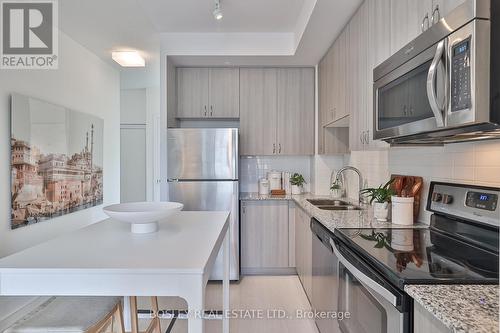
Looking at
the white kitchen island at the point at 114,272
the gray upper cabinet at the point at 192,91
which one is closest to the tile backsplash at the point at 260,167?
the gray upper cabinet at the point at 192,91

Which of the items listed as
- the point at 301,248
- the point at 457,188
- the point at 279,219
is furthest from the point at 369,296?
the point at 279,219

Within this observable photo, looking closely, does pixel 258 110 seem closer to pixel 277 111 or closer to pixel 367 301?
pixel 277 111

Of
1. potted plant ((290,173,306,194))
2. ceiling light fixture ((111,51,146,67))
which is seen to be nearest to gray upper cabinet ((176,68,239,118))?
ceiling light fixture ((111,51,146,67))

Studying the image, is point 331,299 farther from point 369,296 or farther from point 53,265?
point 53,265

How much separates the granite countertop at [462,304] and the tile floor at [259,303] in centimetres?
170

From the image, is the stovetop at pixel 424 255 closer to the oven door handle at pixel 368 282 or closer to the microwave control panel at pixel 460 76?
the oven door handle at pixel 368 282

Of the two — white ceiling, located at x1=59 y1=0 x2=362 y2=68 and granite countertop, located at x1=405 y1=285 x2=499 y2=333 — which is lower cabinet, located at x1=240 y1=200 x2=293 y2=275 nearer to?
white ceiling, located at x1=59 y1=0 x2=362 y2=68

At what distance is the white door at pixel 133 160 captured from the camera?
5.41 m

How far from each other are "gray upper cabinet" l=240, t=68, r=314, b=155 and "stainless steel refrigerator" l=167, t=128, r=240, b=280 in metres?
0.50

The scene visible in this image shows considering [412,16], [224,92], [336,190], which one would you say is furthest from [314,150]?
[412,16]

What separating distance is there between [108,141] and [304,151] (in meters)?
2.59

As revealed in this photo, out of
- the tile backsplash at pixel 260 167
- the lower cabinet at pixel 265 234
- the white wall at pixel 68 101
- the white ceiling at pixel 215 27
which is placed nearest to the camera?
the white wall at pixel 68 101

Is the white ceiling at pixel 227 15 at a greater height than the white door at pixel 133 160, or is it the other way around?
the white ceiling at pixel 227 15

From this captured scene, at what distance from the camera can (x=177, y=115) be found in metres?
3.61
